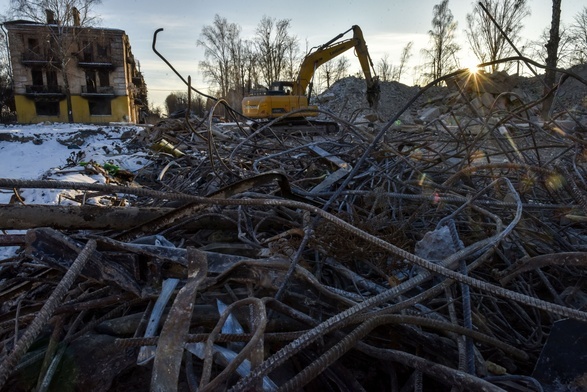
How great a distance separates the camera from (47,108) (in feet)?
116

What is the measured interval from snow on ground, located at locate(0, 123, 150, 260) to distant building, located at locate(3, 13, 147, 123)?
924 inches

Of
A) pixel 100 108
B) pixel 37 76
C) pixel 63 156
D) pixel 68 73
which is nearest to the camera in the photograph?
pixel 63 156

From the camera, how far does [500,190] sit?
2.39 m

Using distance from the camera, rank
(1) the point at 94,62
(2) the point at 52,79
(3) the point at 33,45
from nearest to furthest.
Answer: (3) the point at 33,45 < (2) the point at 52,79 < (1) the point at 94,62

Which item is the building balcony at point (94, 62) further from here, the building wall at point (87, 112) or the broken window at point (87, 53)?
the building wall at point (87, 112)

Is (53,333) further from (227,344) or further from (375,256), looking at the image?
(375,256)

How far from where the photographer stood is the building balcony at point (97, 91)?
117 feet

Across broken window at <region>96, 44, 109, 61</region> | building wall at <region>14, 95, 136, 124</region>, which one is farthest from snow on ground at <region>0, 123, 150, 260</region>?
broken window at <region>96, 44, 109, 61</region>

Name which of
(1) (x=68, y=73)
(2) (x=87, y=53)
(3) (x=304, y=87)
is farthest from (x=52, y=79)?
(3) (x=304, y=87)

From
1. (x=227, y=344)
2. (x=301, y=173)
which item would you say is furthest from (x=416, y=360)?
(x=301, y=173)

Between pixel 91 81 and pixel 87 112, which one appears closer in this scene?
pixel 87 112

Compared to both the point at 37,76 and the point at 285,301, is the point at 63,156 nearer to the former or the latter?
the point at 285,301

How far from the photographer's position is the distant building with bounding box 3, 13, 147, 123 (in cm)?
3322

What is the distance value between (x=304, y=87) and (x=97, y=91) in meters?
29.8
